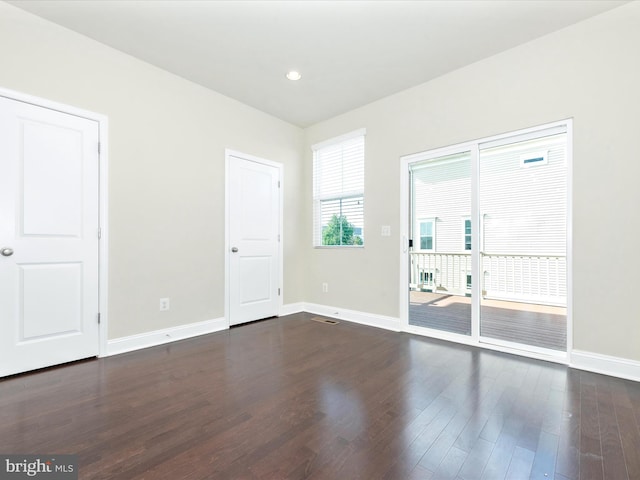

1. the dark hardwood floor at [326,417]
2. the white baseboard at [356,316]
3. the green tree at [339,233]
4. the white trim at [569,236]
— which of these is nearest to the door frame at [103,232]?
the dark hardwood floor at [326,417]

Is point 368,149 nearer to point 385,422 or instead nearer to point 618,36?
point 618,36

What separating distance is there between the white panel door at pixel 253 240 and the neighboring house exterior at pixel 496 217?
1925 mm

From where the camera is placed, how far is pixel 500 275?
12.0ft

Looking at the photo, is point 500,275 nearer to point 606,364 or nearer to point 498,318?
point 498,318

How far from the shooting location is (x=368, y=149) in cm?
400

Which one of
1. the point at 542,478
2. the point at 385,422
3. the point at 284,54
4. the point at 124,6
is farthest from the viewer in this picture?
the point at 284,54

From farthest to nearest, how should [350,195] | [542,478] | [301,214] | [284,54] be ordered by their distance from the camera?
[301,214] → [350,195] → [284,54] → [542,478]

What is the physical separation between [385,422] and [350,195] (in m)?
3.03

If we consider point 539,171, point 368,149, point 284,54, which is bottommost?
point 539,171

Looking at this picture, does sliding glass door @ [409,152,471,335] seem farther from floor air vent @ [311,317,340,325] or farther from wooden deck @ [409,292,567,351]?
floor air vent @ [311,317,340,325]

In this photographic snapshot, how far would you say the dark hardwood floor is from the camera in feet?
4.62

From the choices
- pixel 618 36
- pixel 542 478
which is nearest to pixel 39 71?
pixel 542 478

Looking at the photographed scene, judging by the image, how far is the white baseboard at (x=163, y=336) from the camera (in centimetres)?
287

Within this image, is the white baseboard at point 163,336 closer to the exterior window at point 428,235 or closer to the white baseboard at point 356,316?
the white baseboard at point 356,316
